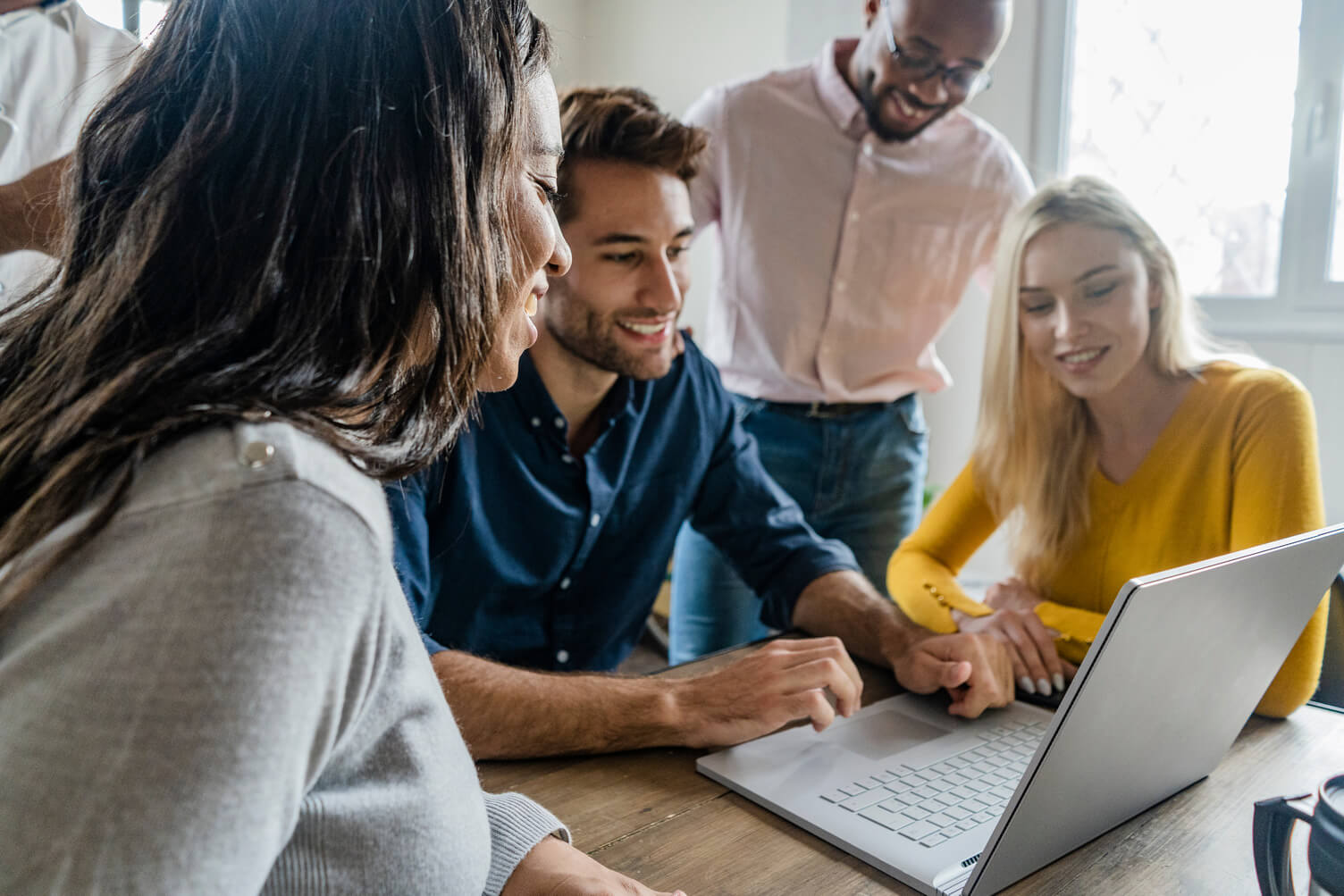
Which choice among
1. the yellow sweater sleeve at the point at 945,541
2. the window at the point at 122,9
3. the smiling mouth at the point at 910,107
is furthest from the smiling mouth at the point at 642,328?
the window at the point at 122,9

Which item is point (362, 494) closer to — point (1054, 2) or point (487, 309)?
point (487, 309)

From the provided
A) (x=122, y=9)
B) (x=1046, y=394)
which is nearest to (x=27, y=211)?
(x=1046, y=394)

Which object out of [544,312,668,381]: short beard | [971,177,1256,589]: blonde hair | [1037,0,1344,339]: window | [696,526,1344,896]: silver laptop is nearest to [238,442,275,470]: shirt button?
[696,526,1344,896]: silver laptop

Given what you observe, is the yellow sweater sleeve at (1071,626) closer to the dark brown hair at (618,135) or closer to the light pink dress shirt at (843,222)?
the light pink dress shirt at (843,222)

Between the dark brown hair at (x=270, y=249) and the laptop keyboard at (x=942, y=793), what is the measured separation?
1.62ft

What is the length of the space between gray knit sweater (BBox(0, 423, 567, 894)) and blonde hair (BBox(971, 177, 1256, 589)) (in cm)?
135

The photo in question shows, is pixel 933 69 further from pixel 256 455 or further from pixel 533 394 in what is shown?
pixel 256 455

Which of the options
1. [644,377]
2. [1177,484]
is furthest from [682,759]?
Answer: [1177,484]

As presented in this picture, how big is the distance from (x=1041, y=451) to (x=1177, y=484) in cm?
22

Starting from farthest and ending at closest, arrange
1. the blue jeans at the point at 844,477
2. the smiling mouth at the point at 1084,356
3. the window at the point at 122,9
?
1. the window at the point at 122,9
2. the blue jeans at the point at 844,477
3. the smiling mouth at the point at 1084,356

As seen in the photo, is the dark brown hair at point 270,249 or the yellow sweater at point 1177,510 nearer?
the dark brown hair at point 270,249

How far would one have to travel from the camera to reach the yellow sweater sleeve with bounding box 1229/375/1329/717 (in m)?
1.29

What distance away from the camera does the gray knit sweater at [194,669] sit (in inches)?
14.7

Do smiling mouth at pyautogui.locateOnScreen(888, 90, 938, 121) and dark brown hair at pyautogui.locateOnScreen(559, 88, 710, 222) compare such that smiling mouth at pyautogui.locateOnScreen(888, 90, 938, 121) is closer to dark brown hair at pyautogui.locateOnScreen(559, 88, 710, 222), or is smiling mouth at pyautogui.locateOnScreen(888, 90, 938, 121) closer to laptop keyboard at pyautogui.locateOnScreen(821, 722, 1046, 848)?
dark brown hair at pyautogui.locateOnScreen(559, 88, 710, 222)
